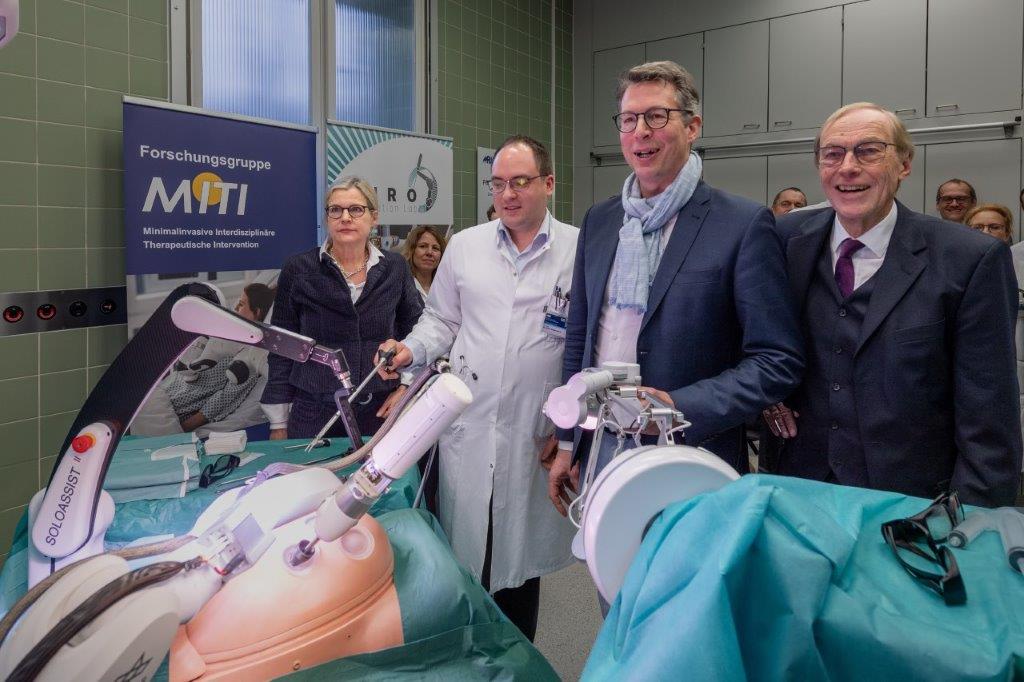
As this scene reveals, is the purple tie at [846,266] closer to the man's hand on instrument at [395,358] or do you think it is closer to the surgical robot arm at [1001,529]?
the surgical robot arm at [1001,529]

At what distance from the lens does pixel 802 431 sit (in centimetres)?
145

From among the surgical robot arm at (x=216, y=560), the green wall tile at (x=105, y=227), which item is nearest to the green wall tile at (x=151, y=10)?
the green wall tile at (x=105, y=227)

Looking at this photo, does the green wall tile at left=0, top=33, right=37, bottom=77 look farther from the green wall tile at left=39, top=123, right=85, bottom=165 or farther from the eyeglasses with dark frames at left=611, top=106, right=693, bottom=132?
the eyeglasses with dark frames at left=611, top=106, right=693, bottom=132

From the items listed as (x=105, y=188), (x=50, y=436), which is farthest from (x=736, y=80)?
(x=50, y=436)

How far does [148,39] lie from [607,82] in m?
3.71

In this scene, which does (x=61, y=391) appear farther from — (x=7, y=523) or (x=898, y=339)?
(x=898, y=339)

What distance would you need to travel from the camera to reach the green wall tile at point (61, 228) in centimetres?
279

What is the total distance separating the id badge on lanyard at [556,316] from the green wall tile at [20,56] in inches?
89.8

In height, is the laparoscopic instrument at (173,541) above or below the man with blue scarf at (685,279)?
below

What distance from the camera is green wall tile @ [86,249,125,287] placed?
296cm

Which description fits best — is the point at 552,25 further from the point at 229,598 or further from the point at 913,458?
the point at 229,598

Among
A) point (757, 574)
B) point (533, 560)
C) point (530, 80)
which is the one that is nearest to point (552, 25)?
point (530, 80)

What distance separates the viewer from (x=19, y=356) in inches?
108

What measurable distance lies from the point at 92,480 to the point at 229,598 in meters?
0.43
